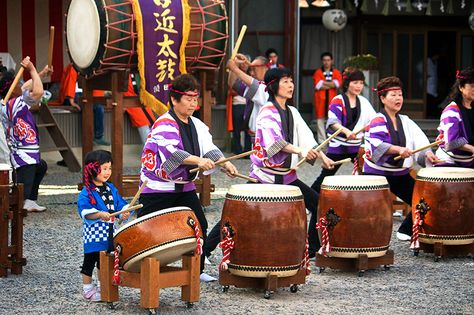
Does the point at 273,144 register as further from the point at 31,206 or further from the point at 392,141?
the point at 31,206

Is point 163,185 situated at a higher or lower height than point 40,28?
lower

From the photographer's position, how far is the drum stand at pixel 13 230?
6.54 metres

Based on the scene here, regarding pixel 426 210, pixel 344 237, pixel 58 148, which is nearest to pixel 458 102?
pixel 426 210

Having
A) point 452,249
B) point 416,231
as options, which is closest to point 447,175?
point 416,231

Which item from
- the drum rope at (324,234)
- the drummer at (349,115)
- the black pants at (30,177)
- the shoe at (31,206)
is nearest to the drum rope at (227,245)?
the drum rope at (324,234)

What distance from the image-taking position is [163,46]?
870cm

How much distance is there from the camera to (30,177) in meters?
8.84

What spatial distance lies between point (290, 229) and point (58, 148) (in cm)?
614

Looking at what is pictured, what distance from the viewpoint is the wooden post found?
8984 mm

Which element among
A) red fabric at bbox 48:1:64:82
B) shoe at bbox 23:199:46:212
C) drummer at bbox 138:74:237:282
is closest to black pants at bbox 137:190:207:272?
drummer at bbox 138:74:237:282

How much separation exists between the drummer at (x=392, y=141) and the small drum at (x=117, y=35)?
6.53 ft

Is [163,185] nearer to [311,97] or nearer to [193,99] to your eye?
[193,99]

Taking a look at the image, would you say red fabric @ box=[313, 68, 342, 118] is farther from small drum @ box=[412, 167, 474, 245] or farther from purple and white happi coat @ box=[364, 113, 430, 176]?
small drum @ box=[412, 167, 474, 245]

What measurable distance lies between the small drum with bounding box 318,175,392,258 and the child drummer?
1505mm
